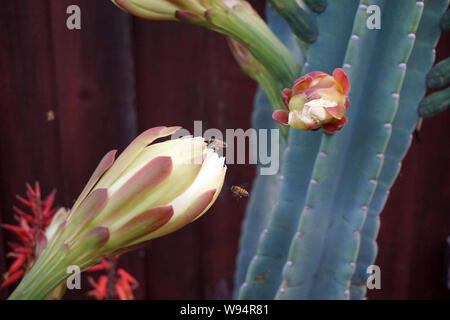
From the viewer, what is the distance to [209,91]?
1.02 meters

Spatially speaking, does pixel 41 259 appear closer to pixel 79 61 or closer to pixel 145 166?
pixel 145 166

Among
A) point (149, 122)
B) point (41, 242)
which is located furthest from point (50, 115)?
point (41, 242)

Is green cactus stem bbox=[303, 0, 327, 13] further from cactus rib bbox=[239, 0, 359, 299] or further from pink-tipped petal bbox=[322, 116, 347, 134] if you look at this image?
pink-tipped petal bbox=[322, 116, 347, 134]

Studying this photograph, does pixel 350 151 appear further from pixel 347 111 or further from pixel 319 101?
pixel 319 101

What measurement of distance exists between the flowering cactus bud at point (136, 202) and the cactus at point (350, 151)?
0.24m

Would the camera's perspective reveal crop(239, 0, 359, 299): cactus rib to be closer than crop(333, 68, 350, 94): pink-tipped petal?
No

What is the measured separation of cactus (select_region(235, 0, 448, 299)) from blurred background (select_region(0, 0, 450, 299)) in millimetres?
386

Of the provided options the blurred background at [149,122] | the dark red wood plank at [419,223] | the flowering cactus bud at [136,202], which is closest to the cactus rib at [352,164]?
the flowering cactus bud at [136,202]

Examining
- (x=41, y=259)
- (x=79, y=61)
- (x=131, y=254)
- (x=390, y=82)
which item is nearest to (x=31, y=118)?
(x=79, y=61)

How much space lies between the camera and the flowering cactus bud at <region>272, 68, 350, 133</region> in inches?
16.6

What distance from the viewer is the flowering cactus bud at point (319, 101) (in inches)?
16.6

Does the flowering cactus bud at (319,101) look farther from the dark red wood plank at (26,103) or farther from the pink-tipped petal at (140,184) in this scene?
the dark red wood plank at (26,103)

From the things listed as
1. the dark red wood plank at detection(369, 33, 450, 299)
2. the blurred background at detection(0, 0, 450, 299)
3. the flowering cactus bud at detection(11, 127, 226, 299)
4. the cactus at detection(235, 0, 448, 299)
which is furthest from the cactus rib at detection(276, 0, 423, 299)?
the dark red wood plank at detection(369, 33, 450, 299)

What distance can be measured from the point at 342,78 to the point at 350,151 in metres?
0.19
